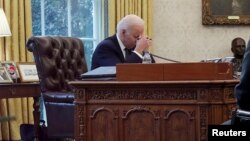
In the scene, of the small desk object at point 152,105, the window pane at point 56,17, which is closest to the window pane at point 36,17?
the window pane at point 56,17

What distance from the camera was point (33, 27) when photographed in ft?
23.0

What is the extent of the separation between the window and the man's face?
2.05m

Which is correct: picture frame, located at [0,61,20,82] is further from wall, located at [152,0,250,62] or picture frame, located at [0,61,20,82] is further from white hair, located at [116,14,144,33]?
wall, located at [152,0,250,62]

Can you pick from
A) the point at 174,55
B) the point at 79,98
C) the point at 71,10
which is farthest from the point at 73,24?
the point at 79,98

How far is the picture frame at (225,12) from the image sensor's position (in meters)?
8.09

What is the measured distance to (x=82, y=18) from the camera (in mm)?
7492

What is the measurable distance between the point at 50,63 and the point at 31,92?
2.06 feet

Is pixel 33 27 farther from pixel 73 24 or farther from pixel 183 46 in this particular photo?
pixel 183 46

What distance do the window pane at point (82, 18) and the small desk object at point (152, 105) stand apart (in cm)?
408

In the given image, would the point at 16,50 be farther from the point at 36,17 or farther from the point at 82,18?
the point at 82,18

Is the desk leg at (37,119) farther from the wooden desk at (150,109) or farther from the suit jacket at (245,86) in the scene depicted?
the suit jacket at (245,86)

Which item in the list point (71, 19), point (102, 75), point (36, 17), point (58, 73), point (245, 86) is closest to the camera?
point (245, 86)

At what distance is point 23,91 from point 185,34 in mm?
3354

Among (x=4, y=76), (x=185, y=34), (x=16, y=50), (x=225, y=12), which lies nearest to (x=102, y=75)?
(x=4, y=76)
